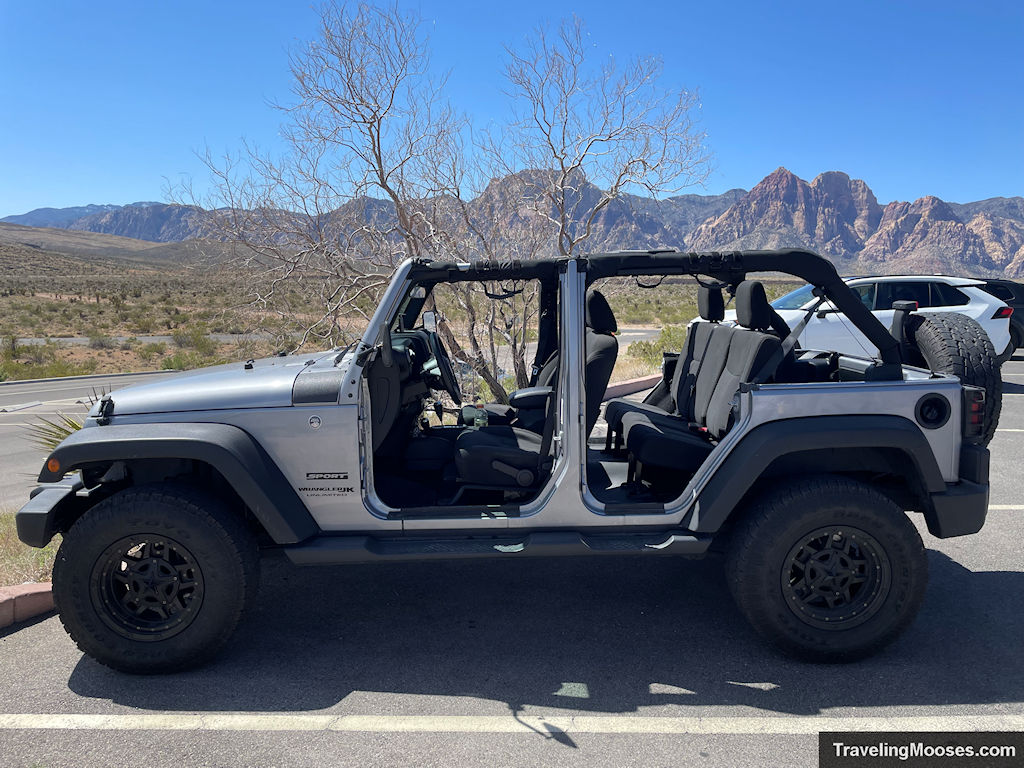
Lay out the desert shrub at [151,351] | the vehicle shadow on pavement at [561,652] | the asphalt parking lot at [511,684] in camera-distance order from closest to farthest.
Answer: the asphalt parking lot at [511,684] → the vehicle shadow on pavement at [561,652] → the desert shrub at [151,351]

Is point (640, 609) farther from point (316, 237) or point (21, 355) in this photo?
point (21, 355)

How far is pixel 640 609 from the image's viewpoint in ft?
13.5

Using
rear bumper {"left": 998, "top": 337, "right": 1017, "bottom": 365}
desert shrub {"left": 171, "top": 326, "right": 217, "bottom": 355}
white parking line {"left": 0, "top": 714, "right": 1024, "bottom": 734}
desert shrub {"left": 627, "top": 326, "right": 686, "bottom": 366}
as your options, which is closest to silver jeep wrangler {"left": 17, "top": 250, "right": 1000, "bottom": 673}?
white parking line {"left": 0, "top": 714, "right": 1024, "bottom": 734}

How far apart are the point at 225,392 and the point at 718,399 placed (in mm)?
2735

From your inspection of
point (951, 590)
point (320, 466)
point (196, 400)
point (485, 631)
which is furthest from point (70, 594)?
point (951, 590)

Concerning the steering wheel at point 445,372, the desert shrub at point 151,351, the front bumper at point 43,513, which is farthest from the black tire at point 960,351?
the desert shrub at point 151,351

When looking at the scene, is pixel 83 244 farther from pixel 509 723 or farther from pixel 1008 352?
pixel 509 723

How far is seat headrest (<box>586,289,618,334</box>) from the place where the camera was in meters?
4.12

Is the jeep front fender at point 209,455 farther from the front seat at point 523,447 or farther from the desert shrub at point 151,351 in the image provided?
the desert shrub at point 151,351

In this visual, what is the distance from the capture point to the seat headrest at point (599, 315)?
13.5 ft

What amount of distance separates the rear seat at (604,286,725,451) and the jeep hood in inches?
74.7

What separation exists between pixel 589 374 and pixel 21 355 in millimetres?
27346

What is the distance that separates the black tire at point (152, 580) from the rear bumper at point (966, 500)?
11.3ft

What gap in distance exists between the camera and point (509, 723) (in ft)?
10.0
